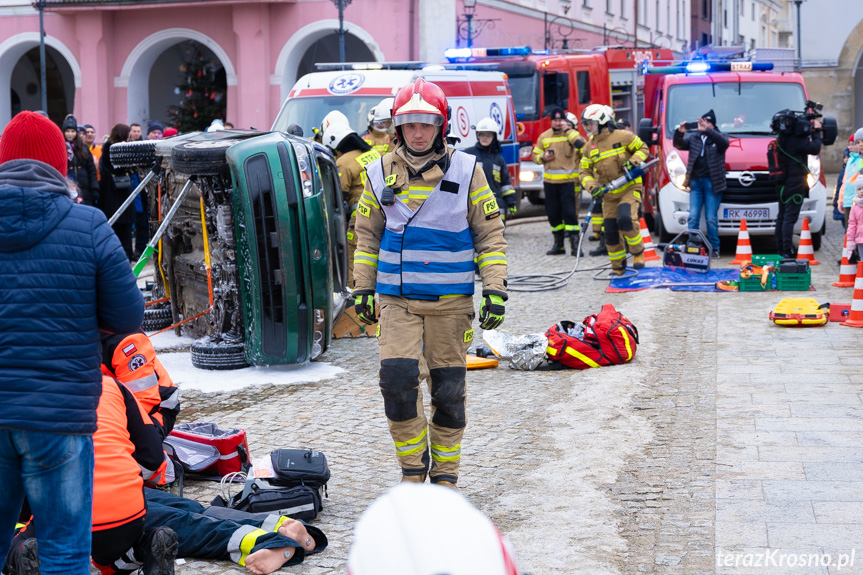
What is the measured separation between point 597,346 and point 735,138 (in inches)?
309

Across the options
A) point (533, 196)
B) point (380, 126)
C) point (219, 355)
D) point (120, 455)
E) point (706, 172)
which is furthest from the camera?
point (533, 196)

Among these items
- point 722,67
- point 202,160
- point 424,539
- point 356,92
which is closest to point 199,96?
point 356,92

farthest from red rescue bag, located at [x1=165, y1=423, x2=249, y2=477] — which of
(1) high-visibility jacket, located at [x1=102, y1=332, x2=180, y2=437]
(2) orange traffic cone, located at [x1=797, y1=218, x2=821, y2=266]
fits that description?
(2) orange traffic cone, located at [x1=797, y1=218, x2=821, y2=266]

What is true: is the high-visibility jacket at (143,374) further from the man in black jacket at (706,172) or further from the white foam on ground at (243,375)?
the man in black jacket at (706,172)

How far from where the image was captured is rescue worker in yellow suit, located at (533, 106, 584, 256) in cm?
1568

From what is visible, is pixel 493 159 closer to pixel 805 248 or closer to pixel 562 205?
pixel 562 205

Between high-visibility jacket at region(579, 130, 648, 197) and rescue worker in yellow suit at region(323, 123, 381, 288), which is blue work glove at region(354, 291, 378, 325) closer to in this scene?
rescue worker in yellow suit at region(323, 123, 381, 288)

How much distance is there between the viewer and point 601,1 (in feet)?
129

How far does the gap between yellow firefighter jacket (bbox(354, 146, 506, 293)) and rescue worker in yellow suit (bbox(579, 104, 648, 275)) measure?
798cm

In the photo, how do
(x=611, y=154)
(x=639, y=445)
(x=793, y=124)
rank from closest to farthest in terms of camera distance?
(x=639, y=445) → (x=611, y=154) → (x=793, y=124)

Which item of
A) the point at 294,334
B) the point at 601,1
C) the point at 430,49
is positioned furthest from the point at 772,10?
the point at 294,334

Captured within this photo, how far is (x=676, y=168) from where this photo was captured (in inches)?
597

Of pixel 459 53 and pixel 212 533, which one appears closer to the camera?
pixel 212 533

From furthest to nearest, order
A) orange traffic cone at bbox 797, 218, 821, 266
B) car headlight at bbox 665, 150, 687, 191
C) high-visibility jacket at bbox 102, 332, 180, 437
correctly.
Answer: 1. car headlight at bbox 665, 150, 687, 191
2. orange traffic cone at bbox 797, 218, 821, 266
3. high-visibility jacket at bbox 102, 332, 180, 437
